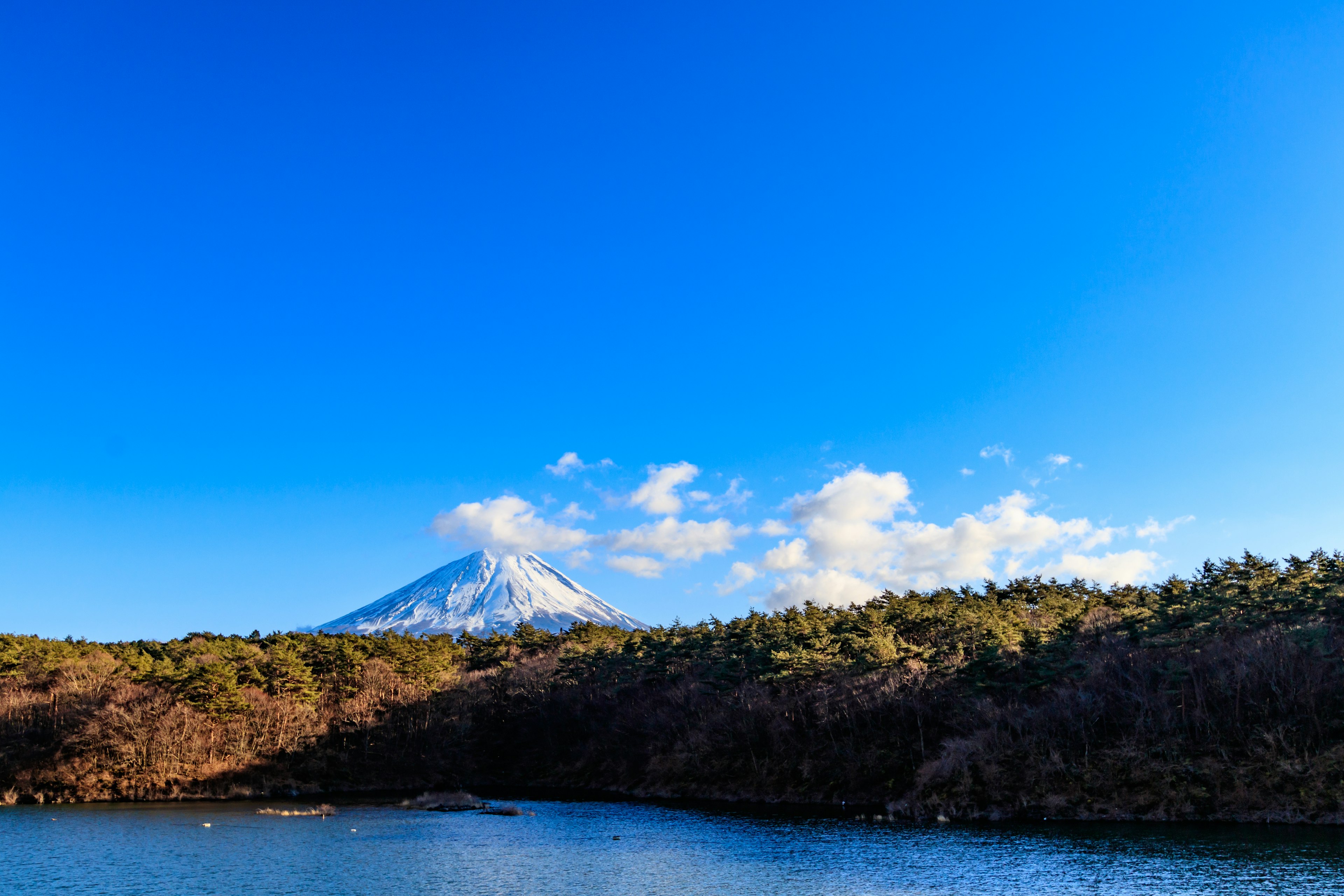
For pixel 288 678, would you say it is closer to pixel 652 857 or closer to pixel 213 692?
pixel 213 692

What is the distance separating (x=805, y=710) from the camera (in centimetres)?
7106

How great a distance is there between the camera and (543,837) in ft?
161

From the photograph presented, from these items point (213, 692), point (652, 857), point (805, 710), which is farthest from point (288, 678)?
point (652, 857)

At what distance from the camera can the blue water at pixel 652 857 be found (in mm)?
33625

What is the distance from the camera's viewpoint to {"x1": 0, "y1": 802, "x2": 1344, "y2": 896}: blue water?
33.6 meters

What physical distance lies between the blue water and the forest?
7.29m

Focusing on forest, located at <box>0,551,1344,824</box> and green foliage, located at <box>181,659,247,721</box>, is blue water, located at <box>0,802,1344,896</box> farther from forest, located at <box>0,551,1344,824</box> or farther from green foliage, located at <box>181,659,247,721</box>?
green foliage, located at <box>181,659,247,721</box>

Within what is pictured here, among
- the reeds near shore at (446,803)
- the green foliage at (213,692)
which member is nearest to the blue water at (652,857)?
the reeds near shore at (446,803)

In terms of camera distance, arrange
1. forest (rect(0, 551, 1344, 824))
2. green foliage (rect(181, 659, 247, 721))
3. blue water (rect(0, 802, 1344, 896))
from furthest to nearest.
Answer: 1. green foliage (rect(181, 659, 247, 721))
2. forest (rect(0, 551, 1344, 824))
3. blue water (rect(0, 802, 1344, 896))

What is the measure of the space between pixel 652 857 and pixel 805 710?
106 ft

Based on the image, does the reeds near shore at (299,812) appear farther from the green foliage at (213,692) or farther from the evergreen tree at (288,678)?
the evergreen tree at (288,678)

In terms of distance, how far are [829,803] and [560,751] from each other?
37.5 metres

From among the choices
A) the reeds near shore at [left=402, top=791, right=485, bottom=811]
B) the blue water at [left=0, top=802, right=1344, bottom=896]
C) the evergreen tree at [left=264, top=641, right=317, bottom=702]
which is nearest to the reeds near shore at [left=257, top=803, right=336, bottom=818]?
the blue water at [left=0, top=802, right=1344, bottom=896]

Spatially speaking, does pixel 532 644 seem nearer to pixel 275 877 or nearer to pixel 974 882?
pixel 275 877
